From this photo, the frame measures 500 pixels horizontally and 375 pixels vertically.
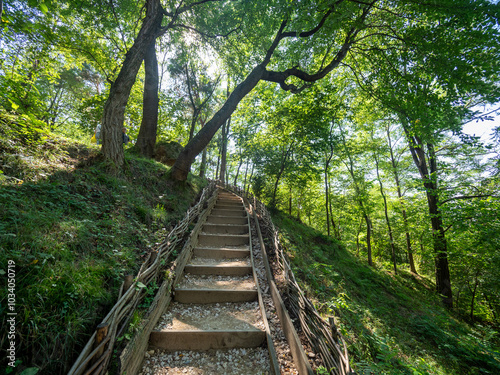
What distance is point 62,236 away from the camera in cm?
210

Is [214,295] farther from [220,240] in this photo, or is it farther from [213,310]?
[220,240]

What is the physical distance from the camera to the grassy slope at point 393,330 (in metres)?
2.78

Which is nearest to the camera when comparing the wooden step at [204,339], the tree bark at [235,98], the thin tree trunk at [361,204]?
the wooden step at [204,339]

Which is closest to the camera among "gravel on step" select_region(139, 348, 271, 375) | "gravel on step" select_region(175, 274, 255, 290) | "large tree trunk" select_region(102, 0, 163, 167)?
"gravel on step" select_region(139, 348, 271, 375)

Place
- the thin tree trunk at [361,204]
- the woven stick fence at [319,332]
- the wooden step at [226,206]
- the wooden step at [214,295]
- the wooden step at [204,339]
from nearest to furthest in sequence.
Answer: the woven stick fence at [319,332] < the wooden step at [204,339] < the wooden step at [214,295] < the wooden step at [226,206] < the thin tree trunk at [361,204]

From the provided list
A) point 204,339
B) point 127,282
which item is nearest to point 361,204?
point 204,339

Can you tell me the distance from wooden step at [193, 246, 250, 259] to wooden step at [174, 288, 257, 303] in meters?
1.25

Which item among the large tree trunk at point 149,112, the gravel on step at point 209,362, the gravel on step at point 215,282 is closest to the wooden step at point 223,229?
the gravel on step at point 215,282

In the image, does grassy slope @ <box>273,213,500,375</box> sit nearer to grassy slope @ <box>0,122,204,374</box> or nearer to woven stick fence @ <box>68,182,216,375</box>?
woven stick fence @ <box>68,182,216,375</box>

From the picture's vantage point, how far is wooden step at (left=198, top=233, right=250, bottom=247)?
4727 millimetres

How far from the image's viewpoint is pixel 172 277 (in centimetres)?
287

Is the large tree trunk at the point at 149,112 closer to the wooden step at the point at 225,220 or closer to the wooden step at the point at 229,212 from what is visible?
the wooden step at the point at 229,212

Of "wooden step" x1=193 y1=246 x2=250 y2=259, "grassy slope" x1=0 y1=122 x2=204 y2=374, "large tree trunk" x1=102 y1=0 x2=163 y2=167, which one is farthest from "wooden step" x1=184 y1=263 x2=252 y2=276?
"large tree trunk" x1=102 y1=0 x2=163 y2=167

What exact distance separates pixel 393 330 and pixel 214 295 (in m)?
4.81
